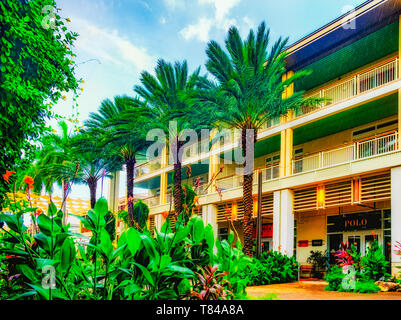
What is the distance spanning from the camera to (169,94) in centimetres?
2148

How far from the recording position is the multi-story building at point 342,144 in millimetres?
16109

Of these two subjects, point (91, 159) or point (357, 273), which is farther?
point (91, 159)

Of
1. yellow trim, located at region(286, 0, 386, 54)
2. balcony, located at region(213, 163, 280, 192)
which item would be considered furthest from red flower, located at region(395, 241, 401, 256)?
yellow trim, located at region(286, 0, 386, 54)

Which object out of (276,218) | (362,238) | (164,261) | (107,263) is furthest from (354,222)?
(107,263)

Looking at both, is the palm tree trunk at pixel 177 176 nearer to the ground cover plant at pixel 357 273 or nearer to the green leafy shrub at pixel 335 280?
the ground cover plant at pixel 357 273

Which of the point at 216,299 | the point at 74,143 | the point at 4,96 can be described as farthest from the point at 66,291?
the point at 74,143

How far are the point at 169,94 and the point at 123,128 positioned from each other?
2.89 metres

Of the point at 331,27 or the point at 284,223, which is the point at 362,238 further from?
the point at 331,27

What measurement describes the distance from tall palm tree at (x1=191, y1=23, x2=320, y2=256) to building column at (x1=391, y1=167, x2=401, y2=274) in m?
Answer: 4.85

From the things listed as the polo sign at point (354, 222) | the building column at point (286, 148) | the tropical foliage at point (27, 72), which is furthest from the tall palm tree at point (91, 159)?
the tropical foliage at point (27, 72)

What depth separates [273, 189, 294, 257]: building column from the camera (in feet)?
62.5

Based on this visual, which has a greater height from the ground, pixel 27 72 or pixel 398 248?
pixel 27 72

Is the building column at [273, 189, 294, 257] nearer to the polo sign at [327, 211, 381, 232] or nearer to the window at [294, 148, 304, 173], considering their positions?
the window at [294, 148, 304, 173]
